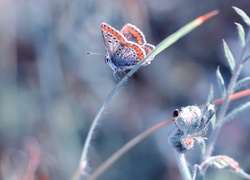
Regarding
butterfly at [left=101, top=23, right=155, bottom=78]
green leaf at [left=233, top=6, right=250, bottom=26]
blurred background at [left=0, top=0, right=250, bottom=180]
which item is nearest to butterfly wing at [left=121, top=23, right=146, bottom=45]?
butterfly at [left=101, top=23, right=155, bottom=78]

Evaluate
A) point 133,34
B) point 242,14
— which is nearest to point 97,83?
point 133,34

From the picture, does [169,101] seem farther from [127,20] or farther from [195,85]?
[127,20]

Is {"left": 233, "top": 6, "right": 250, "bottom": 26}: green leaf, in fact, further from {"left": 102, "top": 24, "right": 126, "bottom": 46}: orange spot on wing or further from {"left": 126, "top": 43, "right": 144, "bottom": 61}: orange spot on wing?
{"left": 102, "top": 24, "right": 126, "bottom": 46}: orange spot on wing

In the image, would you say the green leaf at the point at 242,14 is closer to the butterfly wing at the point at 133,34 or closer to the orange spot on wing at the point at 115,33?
the butterfly wing at the point at 133,34

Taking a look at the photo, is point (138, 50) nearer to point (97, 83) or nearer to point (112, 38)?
point (112, 38)

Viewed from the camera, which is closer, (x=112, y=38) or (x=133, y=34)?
(x=133, y=34)

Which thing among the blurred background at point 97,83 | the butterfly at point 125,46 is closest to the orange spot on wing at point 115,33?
the butterfly at point 125,46
